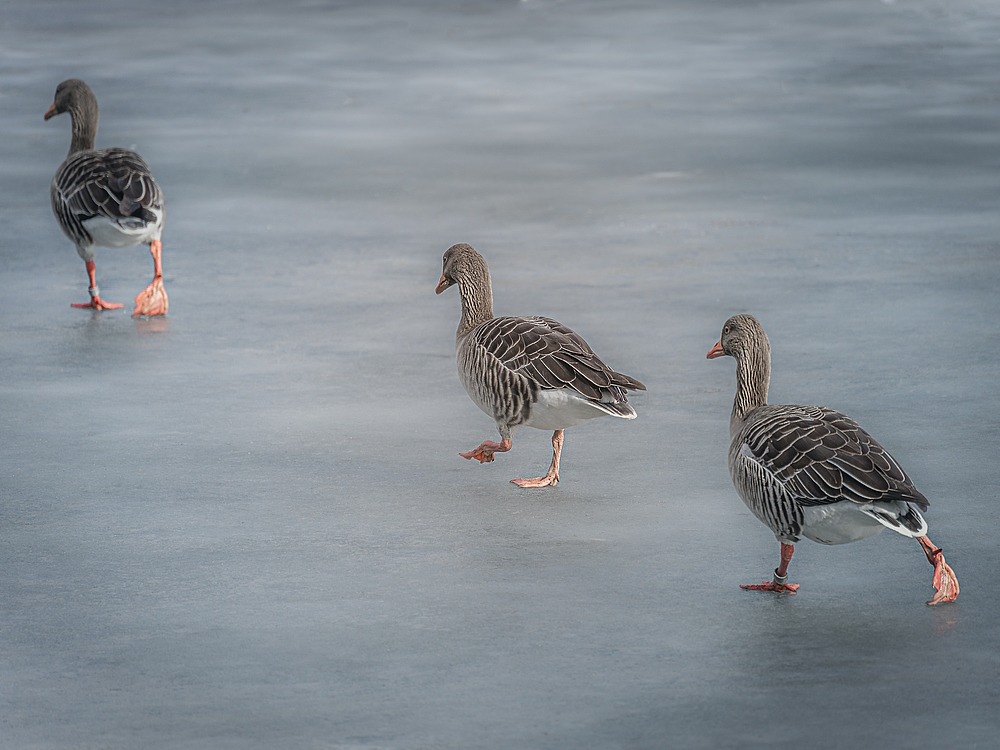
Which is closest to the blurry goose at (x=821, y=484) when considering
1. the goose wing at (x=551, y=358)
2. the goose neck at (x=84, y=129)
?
the goose wing at (x=551, y=358)

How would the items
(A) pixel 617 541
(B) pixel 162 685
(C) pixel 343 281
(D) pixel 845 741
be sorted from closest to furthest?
(D) pixel 845 741
(B) pixel 162 685
(A) pixel 617 541
(C) pixel 343 281

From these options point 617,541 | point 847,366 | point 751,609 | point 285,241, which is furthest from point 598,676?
point 285,241

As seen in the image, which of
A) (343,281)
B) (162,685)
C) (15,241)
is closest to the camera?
(162,685)

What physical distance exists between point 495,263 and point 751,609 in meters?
6.41

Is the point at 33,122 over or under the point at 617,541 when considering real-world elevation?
under

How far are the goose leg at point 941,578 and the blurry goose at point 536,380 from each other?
1651 millimetres

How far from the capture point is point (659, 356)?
32.1 feet

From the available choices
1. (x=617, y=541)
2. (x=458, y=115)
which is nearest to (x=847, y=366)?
(x=617, y=541)

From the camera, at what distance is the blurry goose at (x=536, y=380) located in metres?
7.31

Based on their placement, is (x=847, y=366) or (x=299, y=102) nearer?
(x=847, y=366)

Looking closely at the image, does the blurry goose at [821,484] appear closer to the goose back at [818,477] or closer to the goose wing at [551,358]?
the goose back at [818,477]

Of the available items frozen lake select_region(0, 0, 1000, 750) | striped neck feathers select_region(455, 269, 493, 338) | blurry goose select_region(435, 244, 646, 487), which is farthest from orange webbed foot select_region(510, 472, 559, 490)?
striped neck feathers select_region(455, 269, 493, 338)

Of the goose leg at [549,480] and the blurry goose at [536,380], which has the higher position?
the blurry goose at [536,380]

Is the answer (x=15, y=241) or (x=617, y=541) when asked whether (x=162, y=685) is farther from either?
(x=15, y=241)
